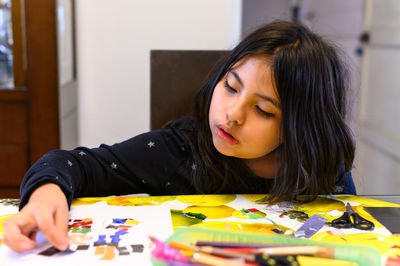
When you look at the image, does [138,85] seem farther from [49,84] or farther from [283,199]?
[283,199]

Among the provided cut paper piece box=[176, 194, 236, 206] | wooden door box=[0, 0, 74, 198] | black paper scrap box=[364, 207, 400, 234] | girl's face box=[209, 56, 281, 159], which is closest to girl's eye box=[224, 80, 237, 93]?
girl's face box=[209, 56, 281, 159]

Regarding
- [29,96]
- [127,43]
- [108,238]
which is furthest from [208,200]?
[29,96]

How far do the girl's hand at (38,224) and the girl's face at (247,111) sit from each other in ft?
0.95

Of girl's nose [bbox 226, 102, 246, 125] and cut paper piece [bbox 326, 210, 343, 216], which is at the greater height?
girl's nose [bbox 226, 102, 246, 125]

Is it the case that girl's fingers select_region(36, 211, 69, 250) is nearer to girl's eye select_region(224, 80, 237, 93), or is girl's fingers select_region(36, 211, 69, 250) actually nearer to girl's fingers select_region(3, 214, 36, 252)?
girl's fingers select_region(3, 214, 36, 252)

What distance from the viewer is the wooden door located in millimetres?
1635

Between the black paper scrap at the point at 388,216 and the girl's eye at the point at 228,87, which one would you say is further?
Result: the girl's eye at the point at 228,87

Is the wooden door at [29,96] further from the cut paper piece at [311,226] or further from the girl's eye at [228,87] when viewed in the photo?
the cut paper piece at [311,226]

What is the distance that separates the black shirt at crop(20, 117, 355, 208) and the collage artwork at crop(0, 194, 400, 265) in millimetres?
83

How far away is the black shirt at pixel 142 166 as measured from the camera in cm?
83

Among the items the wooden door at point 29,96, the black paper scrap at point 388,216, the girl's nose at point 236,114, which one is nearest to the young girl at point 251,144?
the girl's nose at point 236,114

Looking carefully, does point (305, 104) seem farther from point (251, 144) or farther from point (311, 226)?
point (311, 226)

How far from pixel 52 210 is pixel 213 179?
364mm

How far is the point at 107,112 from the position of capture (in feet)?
5.41
